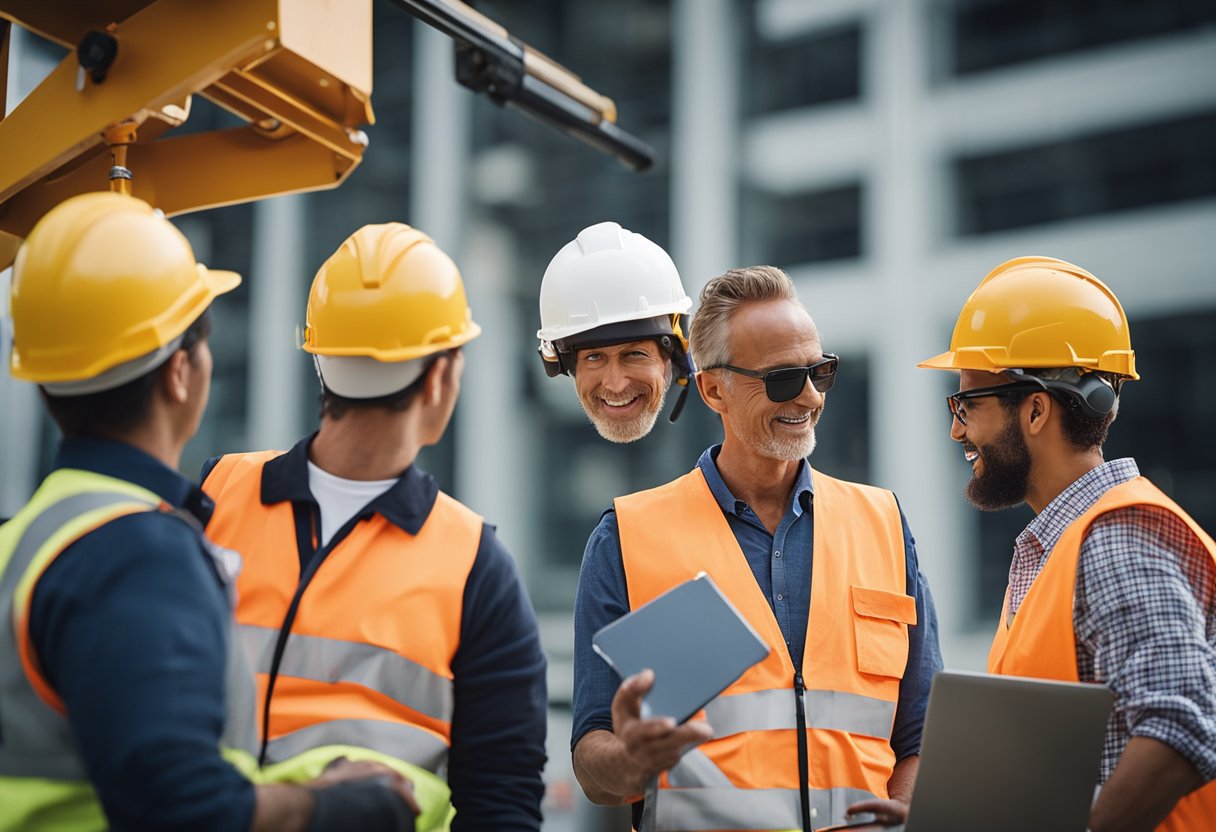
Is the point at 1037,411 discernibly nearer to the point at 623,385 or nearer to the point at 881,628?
the point at 881,628

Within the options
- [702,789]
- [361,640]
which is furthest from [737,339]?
[361,640]

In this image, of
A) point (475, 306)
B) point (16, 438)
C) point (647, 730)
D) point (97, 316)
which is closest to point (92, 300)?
point (97, 316)

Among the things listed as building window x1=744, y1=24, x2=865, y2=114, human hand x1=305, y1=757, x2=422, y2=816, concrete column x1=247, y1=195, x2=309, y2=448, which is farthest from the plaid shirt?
concrete column x1=247, y1=195, x2=309, y2=448

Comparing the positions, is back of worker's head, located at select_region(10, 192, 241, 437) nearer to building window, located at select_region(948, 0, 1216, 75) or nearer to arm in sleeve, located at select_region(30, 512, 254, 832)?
arm in sleeve, located at select_region(30, 512, 254, 832)

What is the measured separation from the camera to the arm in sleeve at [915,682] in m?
2.74

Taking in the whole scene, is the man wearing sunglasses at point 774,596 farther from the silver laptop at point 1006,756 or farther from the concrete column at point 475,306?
the concrete column at point 475,306

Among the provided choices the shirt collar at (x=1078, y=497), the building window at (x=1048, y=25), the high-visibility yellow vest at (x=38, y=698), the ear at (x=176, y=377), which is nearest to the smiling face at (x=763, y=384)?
the shirt collar at (x=1078, y=497)

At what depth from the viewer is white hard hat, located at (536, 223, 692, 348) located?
11.0 feet

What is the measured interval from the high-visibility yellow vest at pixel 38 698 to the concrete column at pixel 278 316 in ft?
38.0

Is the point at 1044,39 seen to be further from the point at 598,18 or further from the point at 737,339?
the point at 737,339

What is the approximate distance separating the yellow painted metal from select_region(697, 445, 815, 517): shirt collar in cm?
118

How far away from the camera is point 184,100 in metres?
2.46

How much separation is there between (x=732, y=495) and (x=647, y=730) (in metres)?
1.01

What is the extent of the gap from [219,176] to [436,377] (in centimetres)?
103
